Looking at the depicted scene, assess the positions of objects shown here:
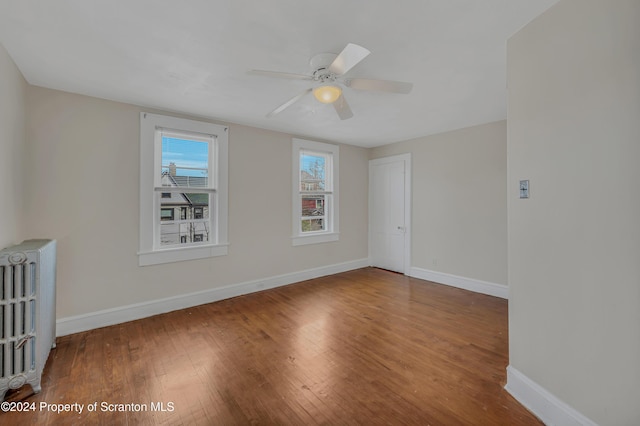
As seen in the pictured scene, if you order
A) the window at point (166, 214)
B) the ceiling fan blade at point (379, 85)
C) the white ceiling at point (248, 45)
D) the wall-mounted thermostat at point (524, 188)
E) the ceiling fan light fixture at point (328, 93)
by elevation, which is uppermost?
the white ceiling at point (248, 45)

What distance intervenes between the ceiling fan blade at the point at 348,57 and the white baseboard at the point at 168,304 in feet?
10.4

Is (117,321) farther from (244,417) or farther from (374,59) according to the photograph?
(374,59)

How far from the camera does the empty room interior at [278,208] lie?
4.66ft

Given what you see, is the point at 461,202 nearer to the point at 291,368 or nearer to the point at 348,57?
the point at 348,57

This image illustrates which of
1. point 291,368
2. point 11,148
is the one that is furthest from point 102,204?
point 291,368

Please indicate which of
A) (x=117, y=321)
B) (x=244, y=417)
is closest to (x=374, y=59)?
(x=244, y=417)

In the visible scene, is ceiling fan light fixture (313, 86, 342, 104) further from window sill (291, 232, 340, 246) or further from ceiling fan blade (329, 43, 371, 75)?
window sill (291, 232, 340, 246)

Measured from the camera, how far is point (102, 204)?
2.83 m

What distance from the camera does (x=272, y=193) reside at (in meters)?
4.15

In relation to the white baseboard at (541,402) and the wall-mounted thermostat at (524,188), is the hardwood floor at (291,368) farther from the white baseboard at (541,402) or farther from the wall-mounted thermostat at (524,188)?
the wall-mounted thermostat at (524,188)

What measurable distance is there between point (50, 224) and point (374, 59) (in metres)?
3.44

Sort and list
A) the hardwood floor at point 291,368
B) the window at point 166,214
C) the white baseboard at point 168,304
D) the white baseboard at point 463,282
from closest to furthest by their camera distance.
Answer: the hardwood floor at point 291,368, the white baseboard at point 168,304, the window at point 166,214, the white baseboard at point 463,282

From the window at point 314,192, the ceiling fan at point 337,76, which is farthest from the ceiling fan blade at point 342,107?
the window at point 314,192

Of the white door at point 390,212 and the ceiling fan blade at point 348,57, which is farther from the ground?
the ceiling fan blade at point 348,57
